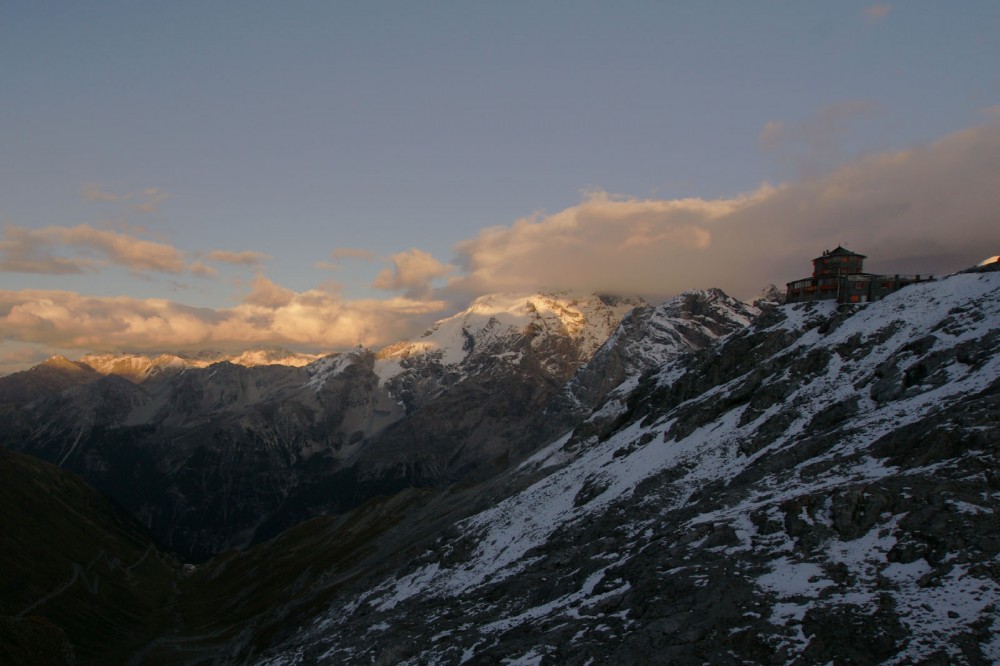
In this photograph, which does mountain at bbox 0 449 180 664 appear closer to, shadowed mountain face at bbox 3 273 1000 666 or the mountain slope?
shadowed mountain face at bbox 3 273 1000 666

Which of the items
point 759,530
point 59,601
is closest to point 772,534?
point 759,530

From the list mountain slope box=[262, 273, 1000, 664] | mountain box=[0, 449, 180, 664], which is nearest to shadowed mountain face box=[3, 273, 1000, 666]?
mountain slope box=[262, 273, 1000, 664]

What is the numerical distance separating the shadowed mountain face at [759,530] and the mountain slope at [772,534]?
0.52 ft

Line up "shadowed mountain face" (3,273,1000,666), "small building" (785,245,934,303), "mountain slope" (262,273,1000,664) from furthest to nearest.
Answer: "small building" (785,245,934,303), "shadowed mountain face" (3,273,1000,666), "mountain slope" (262,273,1000,664)

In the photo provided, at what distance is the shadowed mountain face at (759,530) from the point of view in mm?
32156

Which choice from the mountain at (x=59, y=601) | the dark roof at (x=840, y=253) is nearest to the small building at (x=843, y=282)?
the dark roof at (x=840, y=253)

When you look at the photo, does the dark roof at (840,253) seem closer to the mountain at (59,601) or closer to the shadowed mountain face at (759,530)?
the shadowed mountain face at (759,530)

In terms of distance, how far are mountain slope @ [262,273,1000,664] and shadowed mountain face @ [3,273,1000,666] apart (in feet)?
0.52

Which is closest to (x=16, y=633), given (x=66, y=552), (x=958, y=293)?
(x=66, y=552)

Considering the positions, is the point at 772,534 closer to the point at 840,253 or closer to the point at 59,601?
the point at 840,253

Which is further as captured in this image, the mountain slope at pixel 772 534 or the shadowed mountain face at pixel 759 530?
the shadowed mountain face at pixel 759 530

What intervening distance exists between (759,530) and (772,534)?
1011mm

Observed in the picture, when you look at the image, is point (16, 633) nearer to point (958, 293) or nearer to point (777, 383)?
point (777, 383)

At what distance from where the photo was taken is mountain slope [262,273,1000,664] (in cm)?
3194
